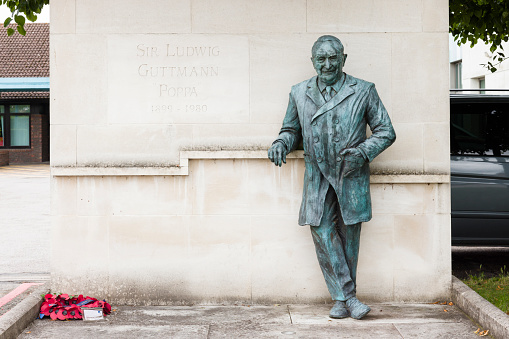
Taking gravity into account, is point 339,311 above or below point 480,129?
below

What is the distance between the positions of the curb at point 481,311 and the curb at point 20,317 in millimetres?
3533

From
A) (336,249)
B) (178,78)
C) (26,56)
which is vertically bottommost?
(336,249)

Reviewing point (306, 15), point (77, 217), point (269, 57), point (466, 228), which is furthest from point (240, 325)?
point (466, 228)

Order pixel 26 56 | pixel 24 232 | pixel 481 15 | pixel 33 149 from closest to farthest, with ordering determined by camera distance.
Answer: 1. pixel 481 15
2. pixel 24 232
3. pixel 26 56
4. pixel 33 149

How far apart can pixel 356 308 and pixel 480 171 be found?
10.7 feet

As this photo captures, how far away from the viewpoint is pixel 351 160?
5570 millimetres

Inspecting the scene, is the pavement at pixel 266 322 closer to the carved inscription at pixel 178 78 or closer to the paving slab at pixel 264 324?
the paving slab at pixel 264 324

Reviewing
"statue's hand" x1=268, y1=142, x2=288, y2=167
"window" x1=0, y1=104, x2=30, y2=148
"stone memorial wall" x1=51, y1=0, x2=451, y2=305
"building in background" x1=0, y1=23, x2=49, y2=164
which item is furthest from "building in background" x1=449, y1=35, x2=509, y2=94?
"window" x1=0, y1=104, x2=30, y2=148

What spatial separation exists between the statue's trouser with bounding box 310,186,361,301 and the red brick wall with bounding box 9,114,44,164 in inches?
1274

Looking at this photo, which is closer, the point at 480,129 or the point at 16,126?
the point at 480,129

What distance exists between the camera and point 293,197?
20.5ft

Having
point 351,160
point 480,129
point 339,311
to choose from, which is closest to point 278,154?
point 351,160

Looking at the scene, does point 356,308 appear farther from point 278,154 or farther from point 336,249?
point 278,154

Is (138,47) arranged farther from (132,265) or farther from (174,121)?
(132,265)
